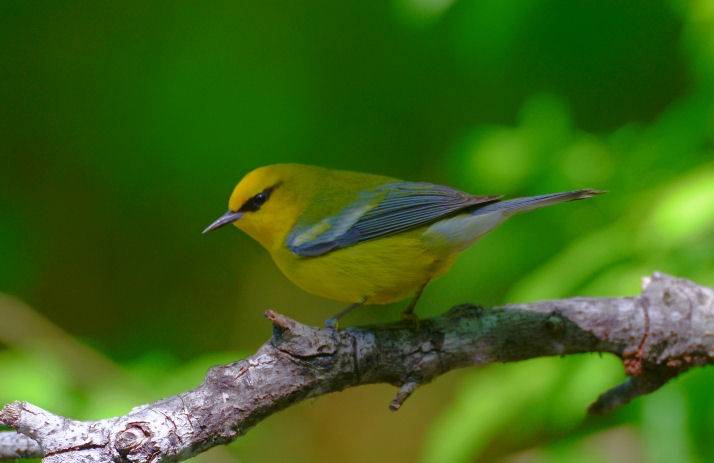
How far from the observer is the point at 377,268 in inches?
87.7

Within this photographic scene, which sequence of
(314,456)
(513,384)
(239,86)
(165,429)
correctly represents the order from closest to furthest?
(165,429), (513,384), (239,86), (314,456)

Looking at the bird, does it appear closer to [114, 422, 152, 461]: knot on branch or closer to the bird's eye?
the bird's eye

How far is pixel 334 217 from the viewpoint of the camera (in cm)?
247

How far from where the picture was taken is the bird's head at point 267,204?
2523 mm

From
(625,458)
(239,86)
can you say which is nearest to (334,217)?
(625,458)

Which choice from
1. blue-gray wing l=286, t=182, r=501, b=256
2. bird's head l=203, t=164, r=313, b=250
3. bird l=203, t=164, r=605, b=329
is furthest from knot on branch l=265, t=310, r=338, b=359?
bird's head l=203, t=164, r=313, b=250

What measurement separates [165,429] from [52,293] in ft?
9.80

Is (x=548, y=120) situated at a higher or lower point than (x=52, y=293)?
lower

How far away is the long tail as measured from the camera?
75.9 inches

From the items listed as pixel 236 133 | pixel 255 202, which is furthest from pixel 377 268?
pixel 236 133

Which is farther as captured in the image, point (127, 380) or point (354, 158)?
point (354, 158)

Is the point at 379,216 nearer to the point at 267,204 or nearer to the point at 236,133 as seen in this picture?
the point at 267,204

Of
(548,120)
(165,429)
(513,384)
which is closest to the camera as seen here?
(165,429)

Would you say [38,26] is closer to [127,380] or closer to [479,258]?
[127,380]
